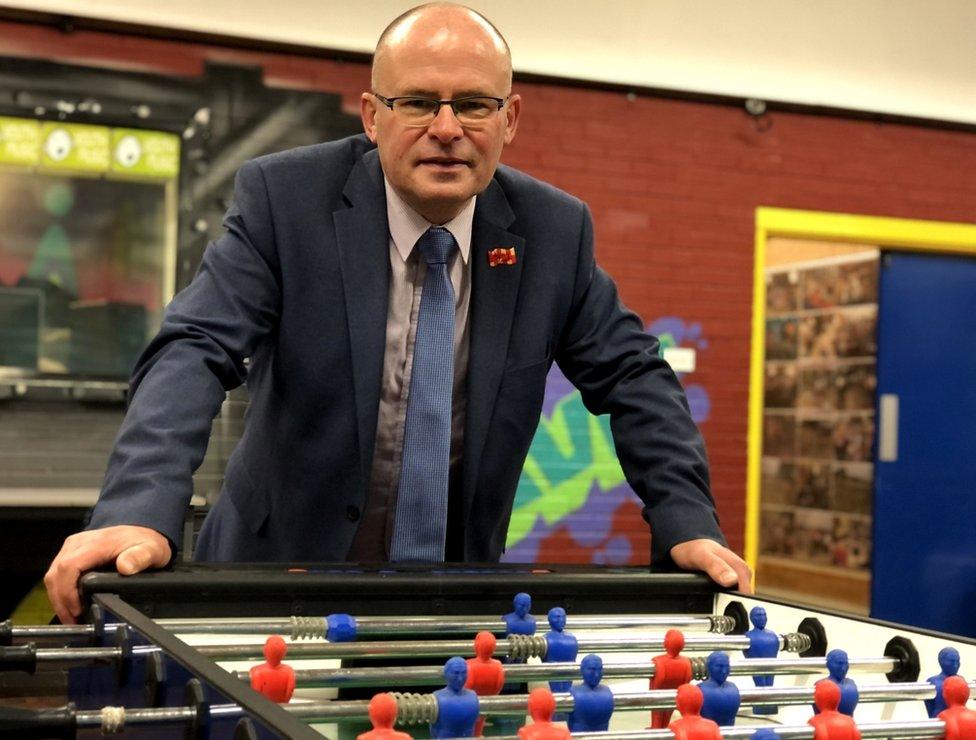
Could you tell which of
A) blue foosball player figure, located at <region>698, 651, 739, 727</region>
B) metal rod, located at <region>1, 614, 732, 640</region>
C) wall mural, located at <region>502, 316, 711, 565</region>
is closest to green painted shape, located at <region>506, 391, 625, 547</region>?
wall mural, located at <region>502, 316, 711, 565</region>

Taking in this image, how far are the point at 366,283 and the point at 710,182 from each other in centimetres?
421

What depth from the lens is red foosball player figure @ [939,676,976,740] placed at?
1.10 m

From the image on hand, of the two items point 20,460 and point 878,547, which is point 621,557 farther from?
point 20,460

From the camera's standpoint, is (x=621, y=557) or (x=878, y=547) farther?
(x=878, y=547)

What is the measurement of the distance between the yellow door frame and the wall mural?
1.84ft

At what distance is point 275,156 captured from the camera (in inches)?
82.3

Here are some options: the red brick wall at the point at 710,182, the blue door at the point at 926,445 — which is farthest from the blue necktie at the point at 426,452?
the blue door at the point at 926,445

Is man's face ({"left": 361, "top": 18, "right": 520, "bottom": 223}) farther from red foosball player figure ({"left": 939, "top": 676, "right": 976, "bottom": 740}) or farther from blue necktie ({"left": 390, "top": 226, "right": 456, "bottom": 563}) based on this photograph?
red foosball player figure ({"left": 939, "top": 676, "right": 976, "bottom": 740})

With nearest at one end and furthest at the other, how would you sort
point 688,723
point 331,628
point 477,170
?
point 688,723
point 331,628
point 477,170

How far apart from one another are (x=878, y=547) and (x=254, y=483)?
500cm

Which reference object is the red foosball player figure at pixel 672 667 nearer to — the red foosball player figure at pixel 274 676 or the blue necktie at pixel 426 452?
the red foosball player figure at pixel 274 676

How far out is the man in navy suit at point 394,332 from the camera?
1.92 meters

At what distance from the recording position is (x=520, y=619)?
144 cm

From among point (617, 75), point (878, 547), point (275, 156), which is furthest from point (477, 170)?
point (878, 547)
